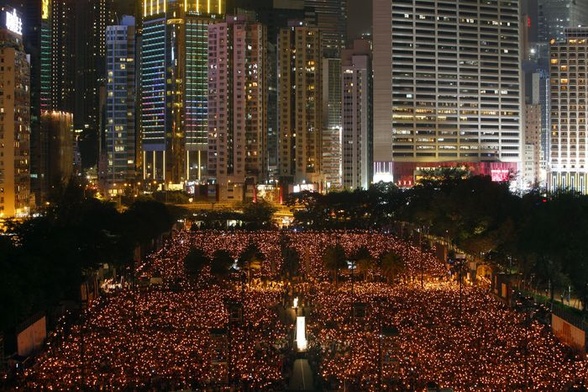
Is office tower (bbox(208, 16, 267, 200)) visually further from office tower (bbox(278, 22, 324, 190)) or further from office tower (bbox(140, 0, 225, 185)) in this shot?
office tower (bbox(140, 0, 225, 185))

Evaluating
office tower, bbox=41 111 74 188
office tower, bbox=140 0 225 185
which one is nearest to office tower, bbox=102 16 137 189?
office tower, bbox=140 0 225 185

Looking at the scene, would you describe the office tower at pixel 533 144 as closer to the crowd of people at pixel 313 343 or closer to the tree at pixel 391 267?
the tree at pixel 391 267

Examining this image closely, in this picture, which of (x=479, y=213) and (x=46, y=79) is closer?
(x=479, y=213)

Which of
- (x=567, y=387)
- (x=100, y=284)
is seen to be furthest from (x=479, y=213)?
(x=567, y=387)

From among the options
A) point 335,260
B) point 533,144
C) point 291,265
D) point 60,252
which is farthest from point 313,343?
point 533,144

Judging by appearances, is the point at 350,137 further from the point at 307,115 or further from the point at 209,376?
the point at 209,376

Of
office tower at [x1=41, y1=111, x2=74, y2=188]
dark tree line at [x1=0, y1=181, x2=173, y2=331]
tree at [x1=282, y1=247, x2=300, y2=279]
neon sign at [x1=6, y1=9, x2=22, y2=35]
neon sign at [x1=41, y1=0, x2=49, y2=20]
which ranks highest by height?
neon sign at [x1=41, y1=0, x2=49, y2=20]
